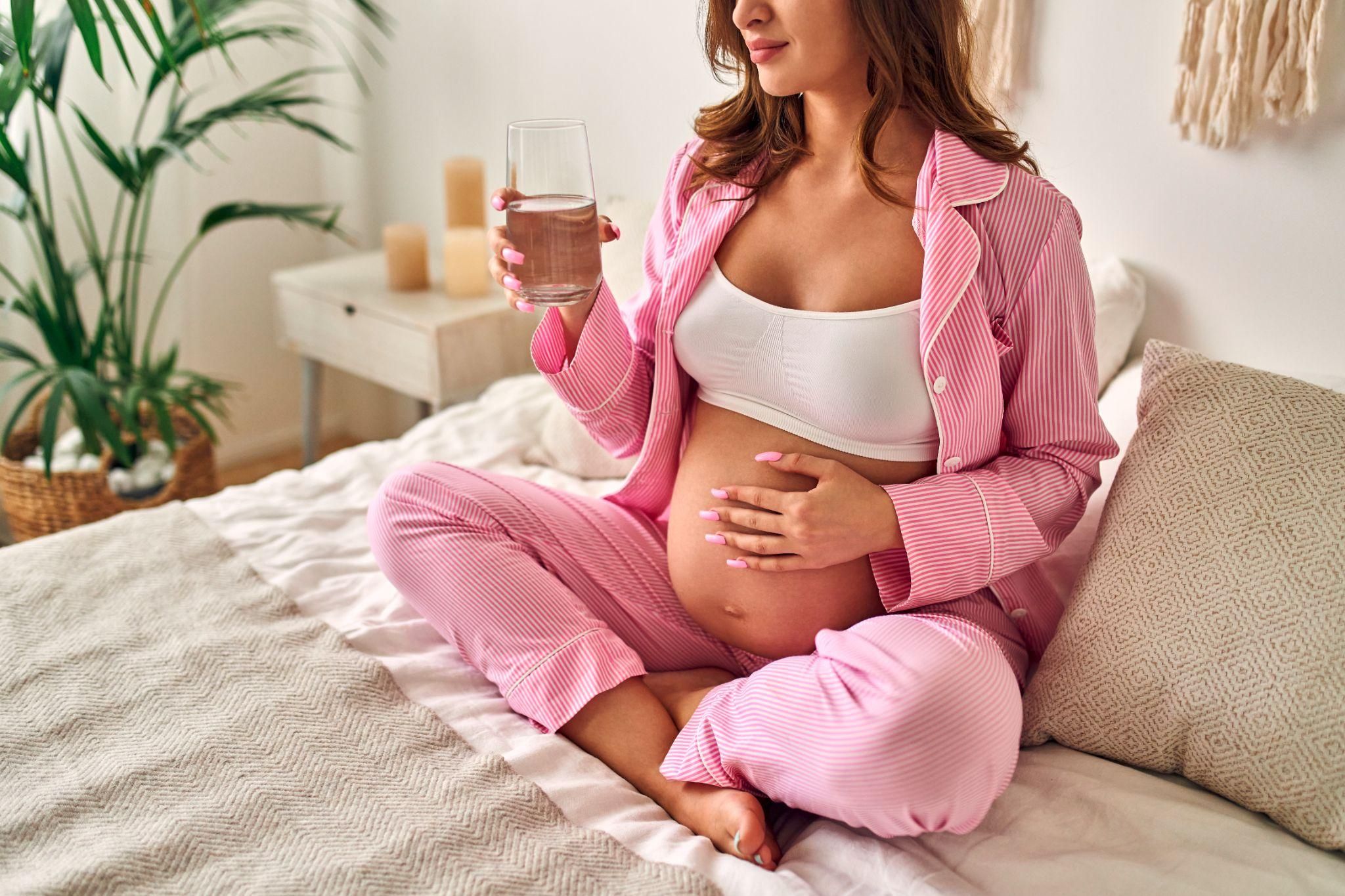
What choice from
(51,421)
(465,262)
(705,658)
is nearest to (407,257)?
(465,262)

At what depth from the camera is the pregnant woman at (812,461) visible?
1136mm

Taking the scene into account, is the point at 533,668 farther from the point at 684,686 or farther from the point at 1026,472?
the point at 1026,472

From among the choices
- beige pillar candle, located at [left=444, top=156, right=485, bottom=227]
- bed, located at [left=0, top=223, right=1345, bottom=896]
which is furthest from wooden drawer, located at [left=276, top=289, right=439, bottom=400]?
bed, located at [left=0, top=223, right=1345, bottom=896]

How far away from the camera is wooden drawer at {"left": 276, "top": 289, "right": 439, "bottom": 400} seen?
239 cm

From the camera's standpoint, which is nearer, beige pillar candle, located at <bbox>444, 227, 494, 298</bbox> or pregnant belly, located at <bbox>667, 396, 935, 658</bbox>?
pregnant belly, located at <bbox>667, 396, 935, 658</bbox>

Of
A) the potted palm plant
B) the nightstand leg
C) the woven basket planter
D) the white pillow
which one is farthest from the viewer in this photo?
the nightstand leg

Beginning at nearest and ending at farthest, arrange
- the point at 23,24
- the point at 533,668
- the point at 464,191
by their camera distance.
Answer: the point at 533,668
the point at 23,24
the point at 464,191

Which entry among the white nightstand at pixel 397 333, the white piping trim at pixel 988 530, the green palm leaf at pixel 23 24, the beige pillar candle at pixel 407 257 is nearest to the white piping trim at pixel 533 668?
the white piping trim at pixel 988 530

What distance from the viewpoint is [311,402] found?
2752 mm

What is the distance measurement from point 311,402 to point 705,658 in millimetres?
1642

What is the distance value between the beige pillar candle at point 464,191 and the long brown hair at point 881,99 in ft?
3.84

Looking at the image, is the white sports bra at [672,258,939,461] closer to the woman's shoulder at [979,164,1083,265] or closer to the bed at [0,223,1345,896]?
the woman's shoulder at [979,164,1083,265]

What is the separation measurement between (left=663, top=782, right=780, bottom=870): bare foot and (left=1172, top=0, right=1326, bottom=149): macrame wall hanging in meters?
1.07

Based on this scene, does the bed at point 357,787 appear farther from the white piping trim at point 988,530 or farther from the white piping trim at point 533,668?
the white piping trim at point 988,530
